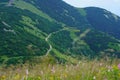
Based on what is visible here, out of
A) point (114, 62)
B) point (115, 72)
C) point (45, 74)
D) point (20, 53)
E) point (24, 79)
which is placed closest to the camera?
point (24, 79)

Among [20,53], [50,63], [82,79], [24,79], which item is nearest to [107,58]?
→ [50,63]

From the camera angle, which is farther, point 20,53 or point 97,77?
point 20,53

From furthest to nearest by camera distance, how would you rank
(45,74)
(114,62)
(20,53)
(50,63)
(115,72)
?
(20,53) → (114,62) → (50,63) → (115,72) → (45,74)

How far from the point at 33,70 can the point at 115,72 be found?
6.38ft

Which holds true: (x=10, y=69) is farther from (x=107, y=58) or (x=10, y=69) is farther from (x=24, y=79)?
(x=107, y=58)

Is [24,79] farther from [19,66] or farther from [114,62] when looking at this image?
[114,62]

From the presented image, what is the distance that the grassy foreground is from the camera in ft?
22.1

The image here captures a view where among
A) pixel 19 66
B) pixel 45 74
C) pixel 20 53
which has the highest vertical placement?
pixel 45 74

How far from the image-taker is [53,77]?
6.80m

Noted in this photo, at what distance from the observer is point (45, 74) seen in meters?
6.93

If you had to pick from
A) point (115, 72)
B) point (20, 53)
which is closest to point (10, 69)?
point (115, 72)

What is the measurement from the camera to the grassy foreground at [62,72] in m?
6.74

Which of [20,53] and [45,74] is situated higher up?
[45,74]

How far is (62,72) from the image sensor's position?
23.5ft
